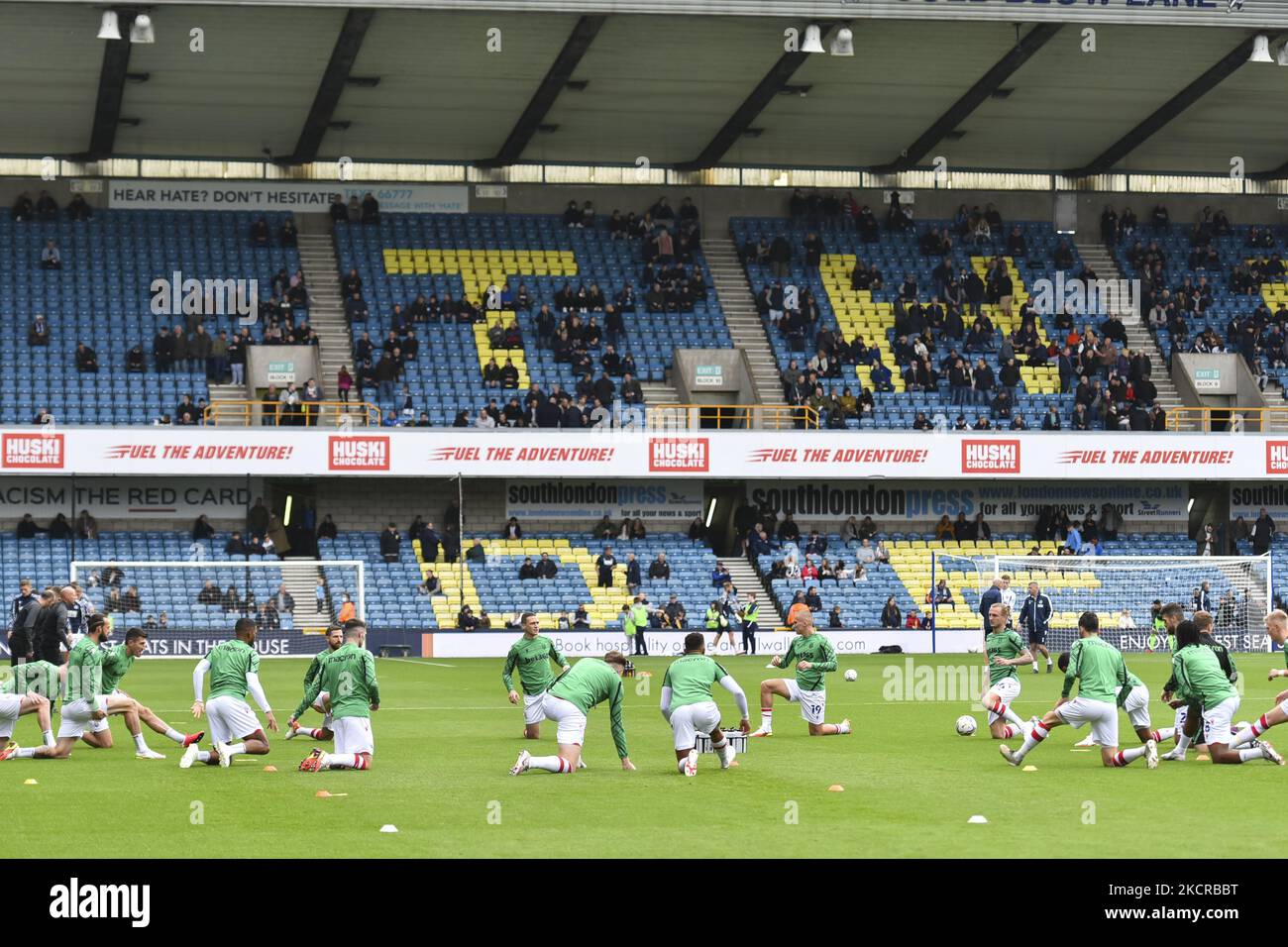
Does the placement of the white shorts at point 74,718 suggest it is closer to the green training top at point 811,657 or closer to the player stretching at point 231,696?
the player stretching at point 231,696

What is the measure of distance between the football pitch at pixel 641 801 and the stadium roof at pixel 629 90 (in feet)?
80.9

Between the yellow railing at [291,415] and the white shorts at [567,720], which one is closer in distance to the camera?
the white shorts at [567,720]

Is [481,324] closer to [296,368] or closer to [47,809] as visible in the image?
[296,368]

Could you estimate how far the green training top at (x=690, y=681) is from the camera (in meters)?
19.5

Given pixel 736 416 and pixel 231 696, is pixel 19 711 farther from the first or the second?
pixel 736 416

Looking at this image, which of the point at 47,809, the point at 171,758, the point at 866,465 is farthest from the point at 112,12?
the point at 47,809

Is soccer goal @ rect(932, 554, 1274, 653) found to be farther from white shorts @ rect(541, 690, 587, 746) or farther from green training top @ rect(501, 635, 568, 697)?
white shorts @ rect(541, 690, 587, 746)

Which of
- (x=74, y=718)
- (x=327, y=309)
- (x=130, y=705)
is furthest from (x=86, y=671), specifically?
(x=327, y=309)

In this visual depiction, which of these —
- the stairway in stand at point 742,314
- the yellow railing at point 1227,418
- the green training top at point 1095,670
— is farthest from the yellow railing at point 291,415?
the green training top at point 1095,670

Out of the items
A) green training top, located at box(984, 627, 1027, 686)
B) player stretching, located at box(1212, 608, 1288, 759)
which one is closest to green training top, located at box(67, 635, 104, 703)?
green training top, located at box(984, 627, 1027, 686)

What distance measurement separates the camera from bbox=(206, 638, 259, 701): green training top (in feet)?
67.6

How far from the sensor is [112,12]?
42938mm
